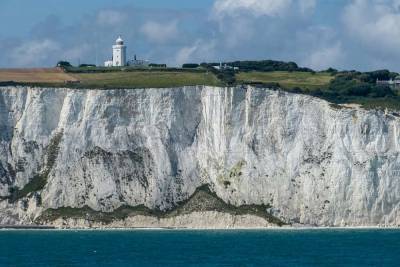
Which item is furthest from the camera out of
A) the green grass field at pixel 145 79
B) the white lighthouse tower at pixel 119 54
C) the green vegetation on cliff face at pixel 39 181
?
the white lighthouse tower at pixel 119 54

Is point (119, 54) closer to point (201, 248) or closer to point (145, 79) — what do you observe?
point (145, 79)

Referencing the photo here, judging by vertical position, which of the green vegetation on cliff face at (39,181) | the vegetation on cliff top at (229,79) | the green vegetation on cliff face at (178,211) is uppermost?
the vegetation on cliff top at (229,79)

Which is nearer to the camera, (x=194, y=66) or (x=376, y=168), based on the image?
(x=376, y=168)

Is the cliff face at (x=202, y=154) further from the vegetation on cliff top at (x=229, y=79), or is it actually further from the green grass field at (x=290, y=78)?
the green grass field at (x=290, y=78)

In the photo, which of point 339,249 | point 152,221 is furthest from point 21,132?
point 339,249

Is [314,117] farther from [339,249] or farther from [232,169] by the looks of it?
[339,249]

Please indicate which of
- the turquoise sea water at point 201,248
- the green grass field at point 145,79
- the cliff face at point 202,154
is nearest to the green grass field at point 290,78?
the green grass field at point 145,79
